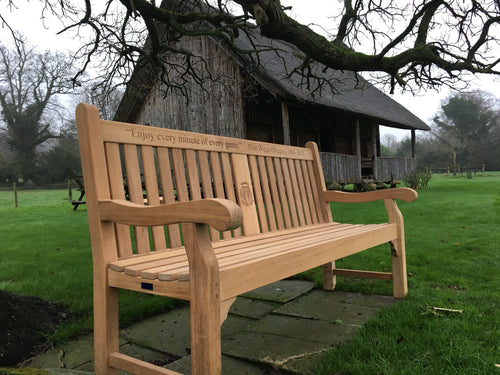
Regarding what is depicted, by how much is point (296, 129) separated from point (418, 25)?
7617 mm

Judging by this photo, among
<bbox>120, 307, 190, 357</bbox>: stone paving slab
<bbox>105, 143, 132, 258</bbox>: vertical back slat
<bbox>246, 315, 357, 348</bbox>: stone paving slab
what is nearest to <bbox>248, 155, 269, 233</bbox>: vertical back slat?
<bbox>246, 315, 357, 348</bbox>: stone paving slab

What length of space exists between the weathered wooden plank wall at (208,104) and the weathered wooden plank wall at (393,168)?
7.02 metres

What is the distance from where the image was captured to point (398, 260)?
2.92 meters

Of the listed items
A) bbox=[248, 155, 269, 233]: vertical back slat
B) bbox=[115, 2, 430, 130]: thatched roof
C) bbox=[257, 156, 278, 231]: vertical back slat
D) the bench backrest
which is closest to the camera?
the bench backrest

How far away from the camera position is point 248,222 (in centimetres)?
258

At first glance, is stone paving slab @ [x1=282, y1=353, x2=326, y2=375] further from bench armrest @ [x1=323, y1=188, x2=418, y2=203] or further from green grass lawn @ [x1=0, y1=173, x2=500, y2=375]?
bench armrest @ [x1=323, y1=188, x2=418, y2=203]

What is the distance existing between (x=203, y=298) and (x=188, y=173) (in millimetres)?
1107

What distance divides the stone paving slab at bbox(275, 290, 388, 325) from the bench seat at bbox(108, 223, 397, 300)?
0.51 metres

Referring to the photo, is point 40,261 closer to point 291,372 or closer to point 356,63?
point 291,372

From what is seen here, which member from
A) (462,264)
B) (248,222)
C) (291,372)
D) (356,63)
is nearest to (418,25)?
(356,63)

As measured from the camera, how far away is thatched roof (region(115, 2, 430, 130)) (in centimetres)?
743

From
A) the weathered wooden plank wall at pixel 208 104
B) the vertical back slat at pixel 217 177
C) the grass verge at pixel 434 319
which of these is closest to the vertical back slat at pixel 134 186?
the vertical back slat at pixel 217 177

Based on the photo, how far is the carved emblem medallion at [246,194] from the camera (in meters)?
2.56

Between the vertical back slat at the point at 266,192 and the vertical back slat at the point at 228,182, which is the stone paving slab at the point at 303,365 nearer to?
the vertical back slat at the point at 228,182
